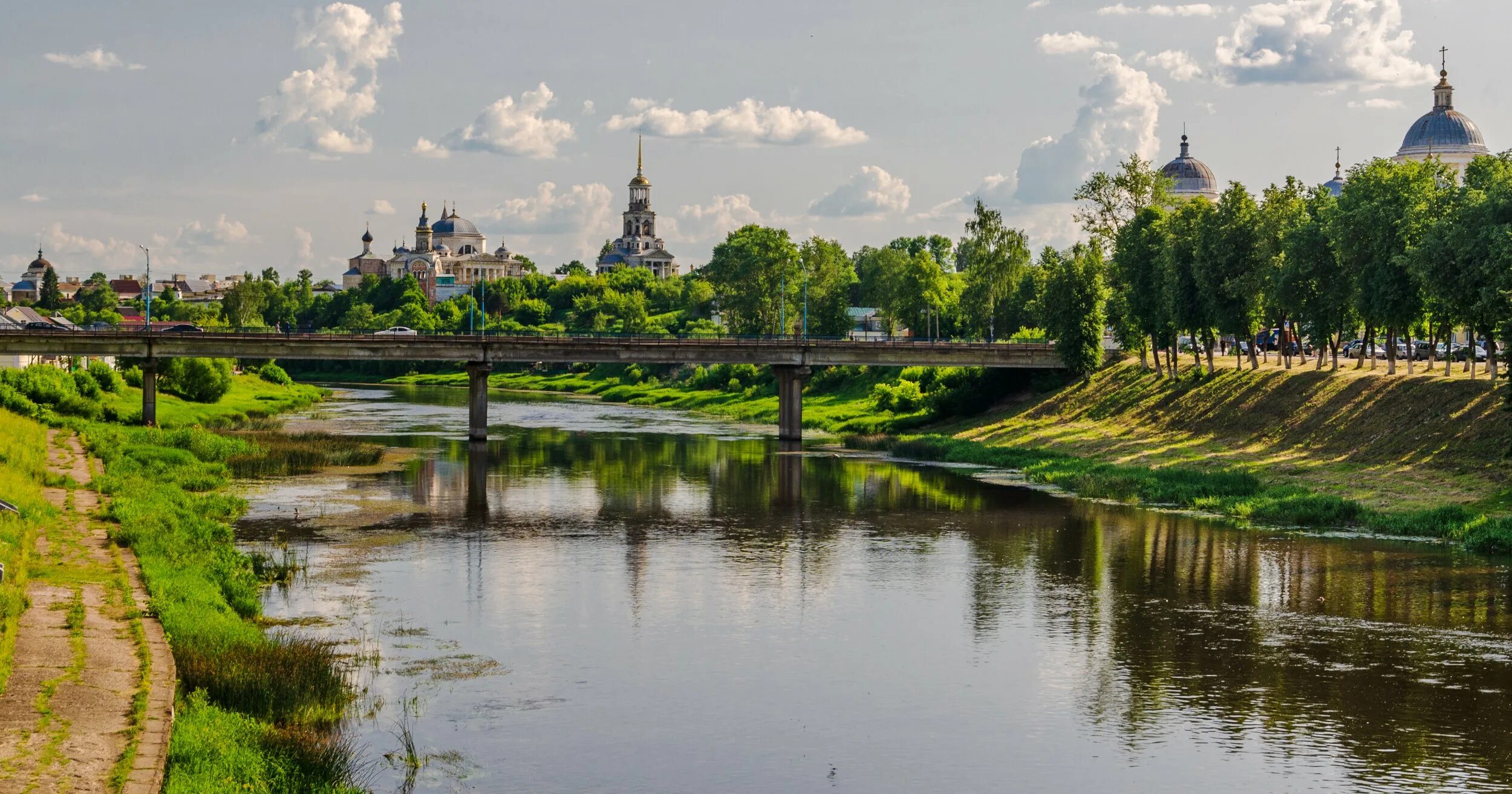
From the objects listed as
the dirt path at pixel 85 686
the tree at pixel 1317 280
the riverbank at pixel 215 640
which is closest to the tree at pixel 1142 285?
the tree at pixel 1317 280

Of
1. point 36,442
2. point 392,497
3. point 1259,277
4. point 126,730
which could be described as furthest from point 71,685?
point 1259,277

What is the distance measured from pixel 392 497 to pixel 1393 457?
44.6m

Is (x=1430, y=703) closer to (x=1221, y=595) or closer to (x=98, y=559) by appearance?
(x=1221, y=595)

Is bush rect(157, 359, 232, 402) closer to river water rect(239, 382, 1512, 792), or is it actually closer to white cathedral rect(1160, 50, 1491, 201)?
river water rect(239, 382, 1512, 792)

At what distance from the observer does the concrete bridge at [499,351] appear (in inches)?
3871

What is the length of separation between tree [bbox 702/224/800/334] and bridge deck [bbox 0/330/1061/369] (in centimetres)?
5292

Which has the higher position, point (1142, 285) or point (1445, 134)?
point (1445, 134)

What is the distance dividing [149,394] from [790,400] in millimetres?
42082

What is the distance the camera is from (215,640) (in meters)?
33.3

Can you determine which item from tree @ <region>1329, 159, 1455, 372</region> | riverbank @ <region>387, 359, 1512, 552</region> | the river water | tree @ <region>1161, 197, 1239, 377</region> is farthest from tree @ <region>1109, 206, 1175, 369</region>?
the river water

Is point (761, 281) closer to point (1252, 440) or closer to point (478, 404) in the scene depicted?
point (478, 404)

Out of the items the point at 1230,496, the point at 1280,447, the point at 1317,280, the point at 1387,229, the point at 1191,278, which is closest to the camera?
the point at 1230,496

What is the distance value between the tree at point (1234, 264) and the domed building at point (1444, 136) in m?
84.7

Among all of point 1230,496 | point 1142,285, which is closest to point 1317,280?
point 1230,496
